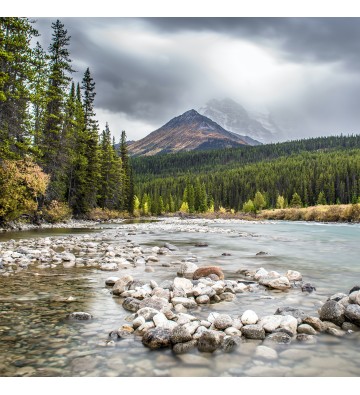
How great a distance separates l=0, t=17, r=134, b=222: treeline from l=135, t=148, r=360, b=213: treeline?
2005 inches

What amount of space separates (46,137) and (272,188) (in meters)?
115

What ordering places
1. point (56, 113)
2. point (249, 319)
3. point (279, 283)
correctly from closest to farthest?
1. point (249, 319)
2. point (279, 283)
3. point (56, 113)

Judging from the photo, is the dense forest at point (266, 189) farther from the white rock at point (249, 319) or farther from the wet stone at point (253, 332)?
the wet stone at point (253, 332)

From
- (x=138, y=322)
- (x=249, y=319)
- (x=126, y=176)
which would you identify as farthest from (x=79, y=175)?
(x=249, y=319)

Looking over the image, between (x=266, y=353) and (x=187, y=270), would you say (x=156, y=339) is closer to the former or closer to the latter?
(x=266, y=353)

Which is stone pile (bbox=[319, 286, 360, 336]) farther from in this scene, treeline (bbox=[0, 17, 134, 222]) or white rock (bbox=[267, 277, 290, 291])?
treeline (bbox=[0, 17, 134, 222])

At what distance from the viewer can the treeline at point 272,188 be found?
11419 centimetres

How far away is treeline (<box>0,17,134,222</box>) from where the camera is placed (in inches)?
876

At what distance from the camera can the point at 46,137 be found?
3469 cm

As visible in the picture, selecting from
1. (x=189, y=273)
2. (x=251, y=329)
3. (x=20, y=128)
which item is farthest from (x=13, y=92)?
(x=251, y=329)

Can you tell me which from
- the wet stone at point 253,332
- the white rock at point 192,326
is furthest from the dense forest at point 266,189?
the wet stone at point 253,332

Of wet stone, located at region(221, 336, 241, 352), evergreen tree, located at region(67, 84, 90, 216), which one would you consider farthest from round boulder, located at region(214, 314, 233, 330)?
evergreen tree, located at region(67, 84, 90, 216)

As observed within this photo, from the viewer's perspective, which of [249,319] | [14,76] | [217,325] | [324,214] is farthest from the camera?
[324,214]

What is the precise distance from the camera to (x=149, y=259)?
12070 millimetres
